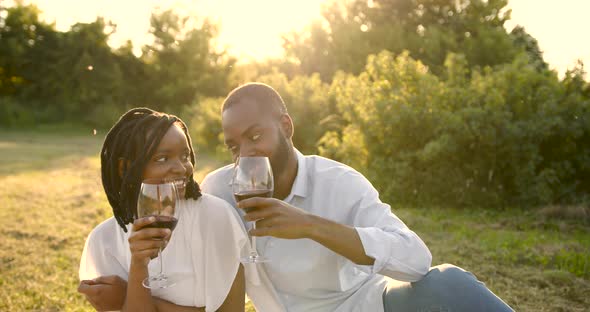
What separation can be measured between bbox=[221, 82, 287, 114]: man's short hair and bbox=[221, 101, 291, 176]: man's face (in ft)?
0.13

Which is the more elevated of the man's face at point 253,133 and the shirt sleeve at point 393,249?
the man's face at point 253,133

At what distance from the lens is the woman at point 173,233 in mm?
2559

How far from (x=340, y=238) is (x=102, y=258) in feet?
4.15

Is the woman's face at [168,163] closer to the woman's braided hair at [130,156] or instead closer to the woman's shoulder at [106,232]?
the woman's braided hair at [130,156]

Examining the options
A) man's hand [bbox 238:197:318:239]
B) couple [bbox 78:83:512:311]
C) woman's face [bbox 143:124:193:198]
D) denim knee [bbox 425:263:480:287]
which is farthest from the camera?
woman's face [bbox 143:124:193:198]

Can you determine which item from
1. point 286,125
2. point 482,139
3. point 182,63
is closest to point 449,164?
point 482,139

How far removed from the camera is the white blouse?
2.70 metres

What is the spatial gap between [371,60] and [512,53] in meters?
11.9

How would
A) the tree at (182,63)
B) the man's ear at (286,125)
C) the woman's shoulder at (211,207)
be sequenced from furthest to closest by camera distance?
the tree at (182,63), the man's ear at (286,125), the woman's shoulder at (211,207)

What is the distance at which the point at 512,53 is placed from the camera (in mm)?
21203

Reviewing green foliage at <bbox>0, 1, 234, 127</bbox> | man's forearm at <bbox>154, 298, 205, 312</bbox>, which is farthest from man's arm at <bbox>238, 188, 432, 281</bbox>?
green foliage at <bbox>0, 1, 234, 127</bbox>

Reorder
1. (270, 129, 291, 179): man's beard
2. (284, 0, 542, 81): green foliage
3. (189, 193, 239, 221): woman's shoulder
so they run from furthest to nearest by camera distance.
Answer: (284, 0, 542, 81): green foliage
(270, 129, 291, 179): man's beard
(189, 193, 239, 221): woman's shoulder

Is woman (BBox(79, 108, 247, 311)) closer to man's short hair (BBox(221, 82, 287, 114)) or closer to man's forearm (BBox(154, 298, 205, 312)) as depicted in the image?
man's forearm (BBox(154, 298, 205, 312))

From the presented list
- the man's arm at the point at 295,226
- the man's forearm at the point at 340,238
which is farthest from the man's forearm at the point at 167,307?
the man's forearm at the point at 340,238
